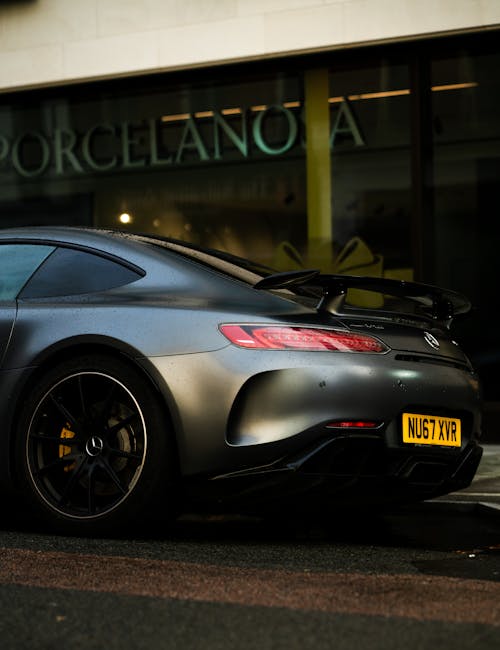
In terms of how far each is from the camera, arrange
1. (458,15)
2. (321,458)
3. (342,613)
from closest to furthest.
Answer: (342,613) < (321,458) < (458,15)

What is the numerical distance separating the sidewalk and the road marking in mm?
2737

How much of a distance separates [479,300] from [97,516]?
648 cm

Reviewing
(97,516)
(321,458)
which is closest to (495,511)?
(321,458)

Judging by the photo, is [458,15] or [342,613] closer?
[342,613]

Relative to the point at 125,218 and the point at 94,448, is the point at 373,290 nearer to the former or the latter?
the point at 94,448

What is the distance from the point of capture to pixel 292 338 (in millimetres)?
5445

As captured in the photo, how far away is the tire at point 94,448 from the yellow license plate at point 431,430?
100 centimetres

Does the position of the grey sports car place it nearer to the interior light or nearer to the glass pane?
the glass pane

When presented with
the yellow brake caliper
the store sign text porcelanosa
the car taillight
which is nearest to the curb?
the car taillight

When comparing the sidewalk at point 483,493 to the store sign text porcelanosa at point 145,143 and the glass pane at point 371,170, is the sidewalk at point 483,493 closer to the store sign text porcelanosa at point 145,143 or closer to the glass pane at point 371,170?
the glass pane at point 371,170

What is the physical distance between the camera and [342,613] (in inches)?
154

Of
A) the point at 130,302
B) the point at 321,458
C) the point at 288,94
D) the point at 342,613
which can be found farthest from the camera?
the point at 288,94

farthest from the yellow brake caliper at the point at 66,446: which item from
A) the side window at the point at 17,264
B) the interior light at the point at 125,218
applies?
the interior light at the point at 125,218

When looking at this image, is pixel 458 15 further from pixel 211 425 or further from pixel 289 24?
pixel 211 425
